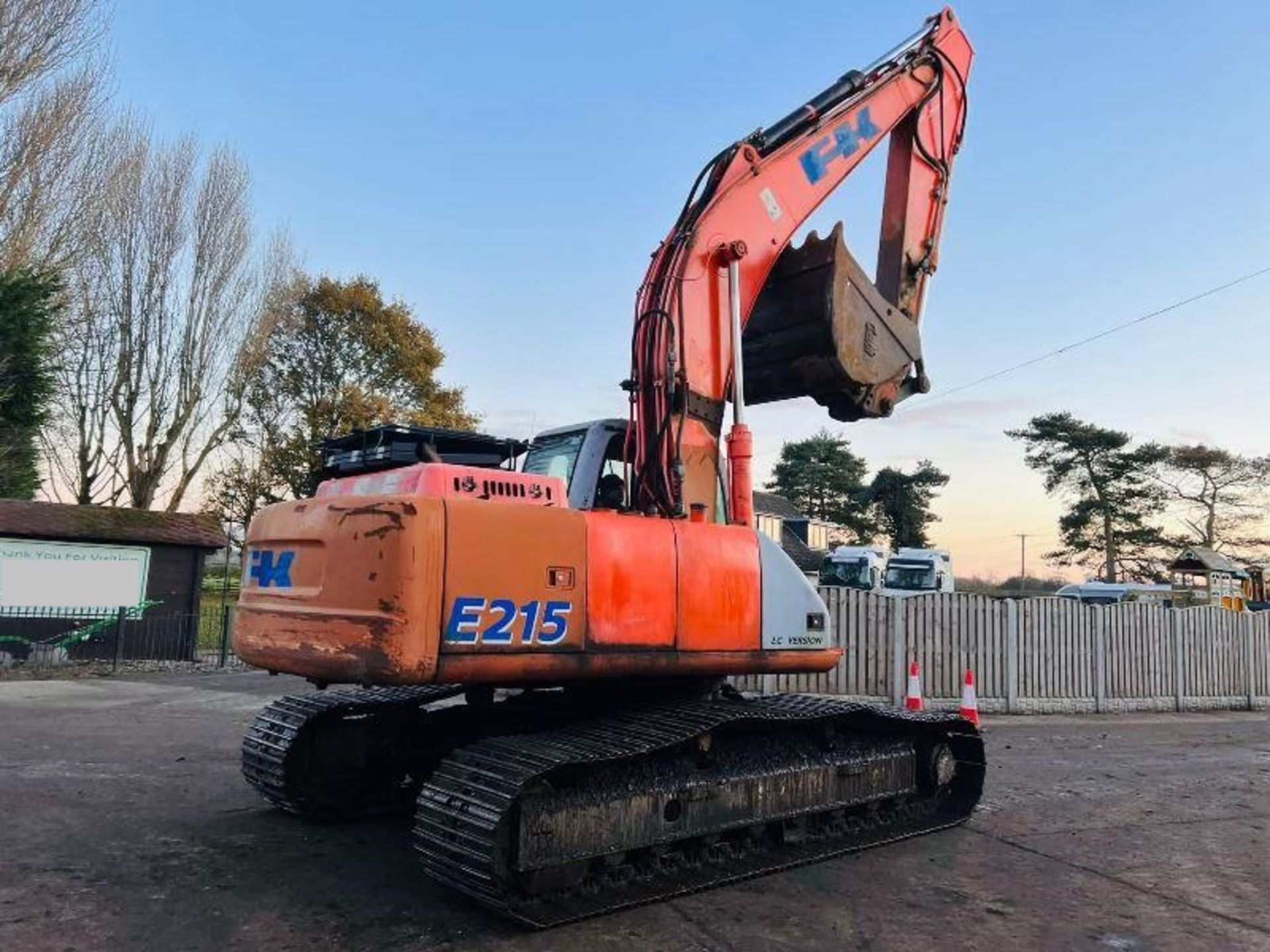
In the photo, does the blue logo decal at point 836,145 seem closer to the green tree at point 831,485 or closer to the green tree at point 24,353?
the green tree at point 24,353

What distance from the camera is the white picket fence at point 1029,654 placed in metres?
11.6

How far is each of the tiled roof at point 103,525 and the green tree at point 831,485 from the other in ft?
153

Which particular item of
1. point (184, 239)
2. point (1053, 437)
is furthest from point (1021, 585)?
point (184, 239)

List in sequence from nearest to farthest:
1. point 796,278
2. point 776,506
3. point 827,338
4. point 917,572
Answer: point 827,338 < point 796,278 < point 917,572 < point 776,506

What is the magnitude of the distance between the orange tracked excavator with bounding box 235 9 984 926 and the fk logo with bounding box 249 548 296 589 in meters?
0.02

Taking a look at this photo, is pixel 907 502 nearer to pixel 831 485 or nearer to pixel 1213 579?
pixel 831 485

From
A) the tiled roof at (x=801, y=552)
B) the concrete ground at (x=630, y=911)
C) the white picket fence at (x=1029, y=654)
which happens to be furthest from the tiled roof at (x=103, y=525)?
the tiled roof at (x=801, y=552)

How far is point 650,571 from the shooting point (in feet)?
14.2

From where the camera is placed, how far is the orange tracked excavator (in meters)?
3.85

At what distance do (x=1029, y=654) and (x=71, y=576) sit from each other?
14414 mm

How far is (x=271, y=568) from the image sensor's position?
4336 mm

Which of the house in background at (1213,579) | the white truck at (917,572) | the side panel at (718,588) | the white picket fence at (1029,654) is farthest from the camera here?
the white truck at (917,572)

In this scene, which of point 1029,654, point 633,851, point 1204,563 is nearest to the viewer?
point 633,851

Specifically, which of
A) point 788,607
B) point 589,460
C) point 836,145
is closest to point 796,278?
point 836,145
